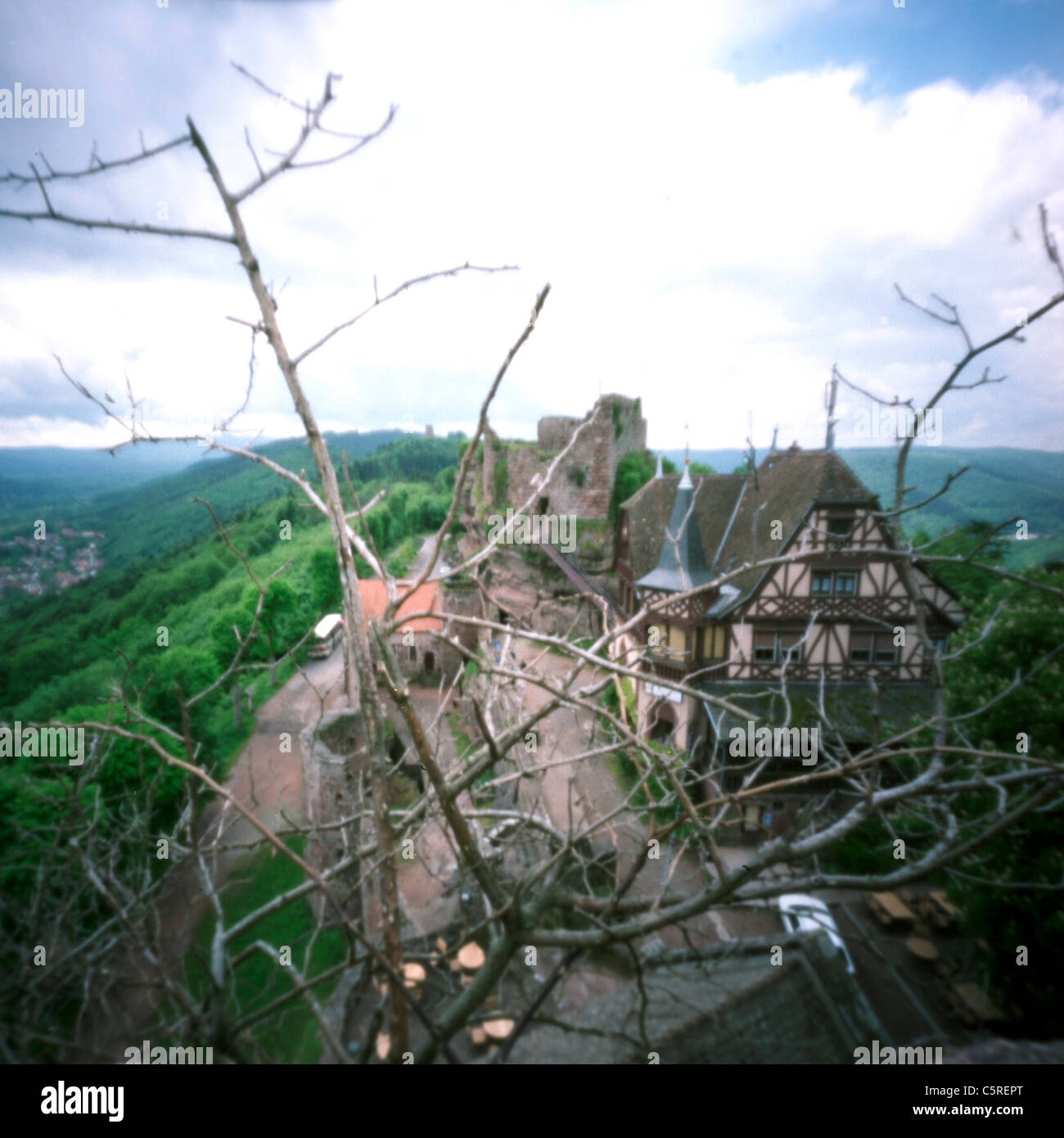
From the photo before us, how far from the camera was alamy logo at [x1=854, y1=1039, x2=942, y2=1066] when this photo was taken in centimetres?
234

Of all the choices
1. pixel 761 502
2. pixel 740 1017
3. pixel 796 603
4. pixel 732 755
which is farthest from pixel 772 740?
pixel 796 603

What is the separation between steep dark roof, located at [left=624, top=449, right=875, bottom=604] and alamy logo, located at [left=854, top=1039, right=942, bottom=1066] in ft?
9.45

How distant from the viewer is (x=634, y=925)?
183cm

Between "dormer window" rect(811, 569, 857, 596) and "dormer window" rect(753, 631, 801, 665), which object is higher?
"dormer window" rect(811, 569, 857, 596)

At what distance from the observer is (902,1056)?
2539 mm

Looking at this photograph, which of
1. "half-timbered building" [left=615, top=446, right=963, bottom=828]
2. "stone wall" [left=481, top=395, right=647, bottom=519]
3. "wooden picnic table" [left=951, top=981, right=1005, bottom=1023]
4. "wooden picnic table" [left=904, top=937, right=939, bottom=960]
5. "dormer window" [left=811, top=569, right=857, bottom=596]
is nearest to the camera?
"wooden picnic table" [left=951, top=981, right=1005, bottom=1023]

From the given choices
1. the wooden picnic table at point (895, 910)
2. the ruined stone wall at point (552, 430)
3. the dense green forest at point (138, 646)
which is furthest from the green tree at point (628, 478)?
the wooden picnic table at point (895, 910)

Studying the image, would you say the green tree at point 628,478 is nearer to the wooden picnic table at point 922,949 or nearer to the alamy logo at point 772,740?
the alamy logo at point 772,740

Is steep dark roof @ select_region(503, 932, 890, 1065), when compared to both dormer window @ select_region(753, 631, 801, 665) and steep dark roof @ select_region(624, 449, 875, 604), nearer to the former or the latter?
dormer window @ select_region(753, 631, 801, 665)

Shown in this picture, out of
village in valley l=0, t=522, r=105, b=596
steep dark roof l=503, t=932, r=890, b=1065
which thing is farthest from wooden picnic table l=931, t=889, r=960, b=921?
village in valley l=0, t=522, r=105, b=596

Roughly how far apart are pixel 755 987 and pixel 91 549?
6284 millimetres

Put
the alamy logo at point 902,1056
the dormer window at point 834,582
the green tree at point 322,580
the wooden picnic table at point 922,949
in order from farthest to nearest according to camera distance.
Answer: the green tree at point 322,580 → the wooden picnic table at point 922,949 → the dormer window at point 834,582 → the alamy logo at point 902,1056
